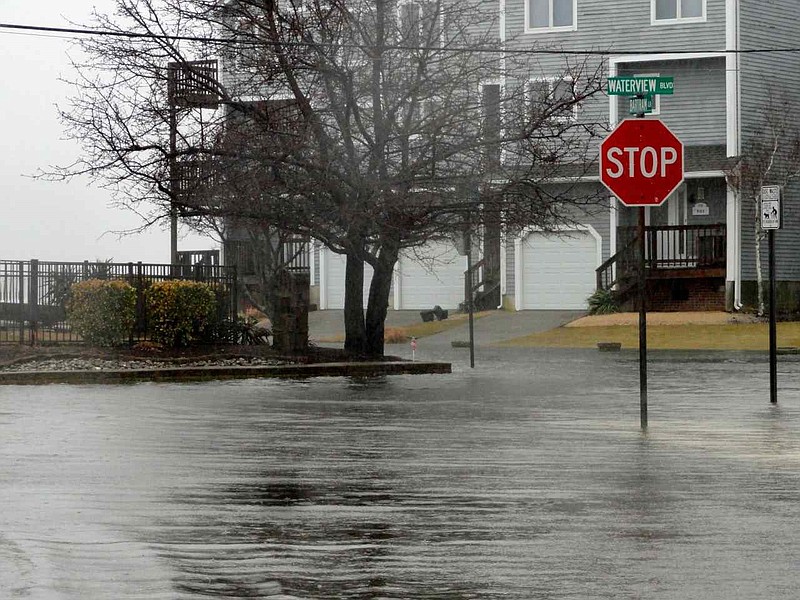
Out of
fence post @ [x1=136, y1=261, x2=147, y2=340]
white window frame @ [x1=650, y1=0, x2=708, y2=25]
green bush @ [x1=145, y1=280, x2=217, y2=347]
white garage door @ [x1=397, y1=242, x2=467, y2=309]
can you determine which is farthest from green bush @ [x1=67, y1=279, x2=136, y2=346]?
white garage door @ [x1=397, y1=242, x2=467, y2=309]

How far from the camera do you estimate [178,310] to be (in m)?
28.5

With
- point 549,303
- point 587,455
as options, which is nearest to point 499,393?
point 587,455

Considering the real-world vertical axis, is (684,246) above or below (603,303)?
above

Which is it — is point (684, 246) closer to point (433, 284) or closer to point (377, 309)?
point (433, 284)

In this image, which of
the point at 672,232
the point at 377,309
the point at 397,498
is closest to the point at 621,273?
the point at 672,232

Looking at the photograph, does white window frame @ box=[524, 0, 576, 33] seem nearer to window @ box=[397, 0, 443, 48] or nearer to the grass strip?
the grass strip

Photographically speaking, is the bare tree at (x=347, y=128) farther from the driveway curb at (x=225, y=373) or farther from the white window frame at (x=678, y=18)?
the white window frame at (x=678, y=18)

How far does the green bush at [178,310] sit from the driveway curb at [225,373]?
294 cm

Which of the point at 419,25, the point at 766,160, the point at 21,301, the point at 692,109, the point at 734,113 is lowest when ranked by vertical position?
the point at 21,301

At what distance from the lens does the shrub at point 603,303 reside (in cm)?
4469

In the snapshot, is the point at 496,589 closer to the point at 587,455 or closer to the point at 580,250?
the point at 587,455

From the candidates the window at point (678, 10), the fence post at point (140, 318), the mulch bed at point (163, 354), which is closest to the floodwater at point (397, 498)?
the mulch bed at point (163, 354)

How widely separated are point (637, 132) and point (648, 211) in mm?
31788

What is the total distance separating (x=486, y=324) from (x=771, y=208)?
25.7 meters
